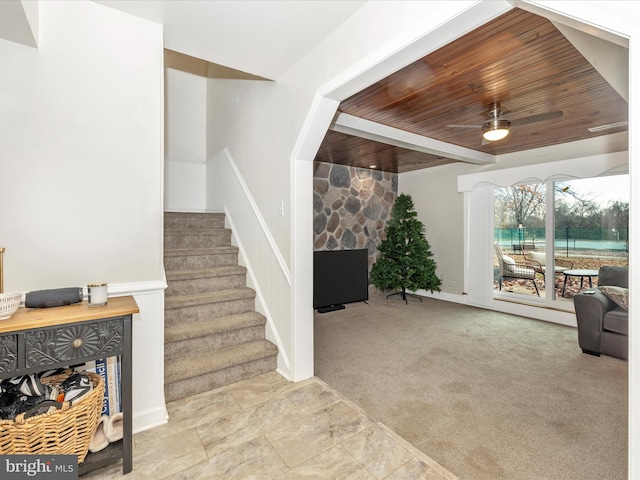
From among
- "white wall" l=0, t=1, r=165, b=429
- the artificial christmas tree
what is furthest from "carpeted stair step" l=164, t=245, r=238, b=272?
the artificial christmas tree

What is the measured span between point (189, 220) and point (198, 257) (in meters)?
0.75

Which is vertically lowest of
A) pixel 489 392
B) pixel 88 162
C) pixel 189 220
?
pixel 489 392

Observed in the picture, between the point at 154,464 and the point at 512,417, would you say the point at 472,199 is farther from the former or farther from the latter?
the point at 154,464

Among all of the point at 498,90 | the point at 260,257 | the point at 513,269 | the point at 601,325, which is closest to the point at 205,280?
the point at 260,257

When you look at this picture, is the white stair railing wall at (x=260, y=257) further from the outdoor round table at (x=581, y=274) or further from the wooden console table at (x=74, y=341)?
the outdoor round table at (x=581, y=274)

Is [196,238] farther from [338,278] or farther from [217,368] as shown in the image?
[338,278]

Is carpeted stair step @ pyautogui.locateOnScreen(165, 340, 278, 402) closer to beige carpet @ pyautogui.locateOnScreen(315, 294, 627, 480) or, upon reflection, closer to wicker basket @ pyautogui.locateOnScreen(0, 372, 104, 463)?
beige carpet @ pyautogui.locateOnScreen(315, 294, 627, 480)

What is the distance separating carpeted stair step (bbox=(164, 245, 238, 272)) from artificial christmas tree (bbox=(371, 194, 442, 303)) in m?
3.12

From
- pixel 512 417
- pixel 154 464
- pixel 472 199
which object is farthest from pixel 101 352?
pixel 472 199

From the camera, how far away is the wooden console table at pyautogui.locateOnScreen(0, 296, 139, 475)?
137cm

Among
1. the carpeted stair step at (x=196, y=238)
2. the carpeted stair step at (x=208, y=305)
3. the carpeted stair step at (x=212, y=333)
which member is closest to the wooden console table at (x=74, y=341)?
the carpeted stair step at (x=212, y=333)

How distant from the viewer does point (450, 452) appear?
1.78 m

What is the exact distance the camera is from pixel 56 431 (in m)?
1.40

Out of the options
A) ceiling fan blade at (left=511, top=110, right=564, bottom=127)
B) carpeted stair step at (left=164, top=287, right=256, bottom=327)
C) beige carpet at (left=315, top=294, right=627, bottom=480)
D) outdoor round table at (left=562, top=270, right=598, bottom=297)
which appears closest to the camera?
beige carpet at (left=315, top=294, right=627, bottom=480)
